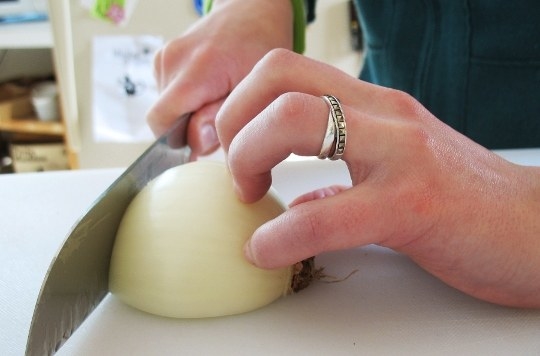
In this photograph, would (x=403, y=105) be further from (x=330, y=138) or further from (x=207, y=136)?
(x=207, y=136)

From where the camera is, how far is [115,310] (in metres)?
0.52

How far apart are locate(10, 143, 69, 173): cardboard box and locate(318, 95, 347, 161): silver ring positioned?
2021 millimetres

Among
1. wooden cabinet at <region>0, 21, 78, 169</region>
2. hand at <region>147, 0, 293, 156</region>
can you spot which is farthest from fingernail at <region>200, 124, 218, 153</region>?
wooden cabinet at <region>0, 21, 78, 169</region>

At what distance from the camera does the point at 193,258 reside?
1.62 ft

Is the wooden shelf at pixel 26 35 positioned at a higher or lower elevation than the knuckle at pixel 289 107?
lower

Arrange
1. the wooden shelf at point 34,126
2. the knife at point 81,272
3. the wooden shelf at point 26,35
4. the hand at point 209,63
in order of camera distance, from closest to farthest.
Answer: the knife at point 81,272
the hand at point 209,63
the wooden shelf at point 26,35
the wooden shelf at point 34,126

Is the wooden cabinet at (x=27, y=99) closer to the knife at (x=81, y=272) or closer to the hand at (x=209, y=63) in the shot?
the hand at (x=209, y=63)

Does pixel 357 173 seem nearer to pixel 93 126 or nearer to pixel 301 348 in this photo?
pixel 301 348

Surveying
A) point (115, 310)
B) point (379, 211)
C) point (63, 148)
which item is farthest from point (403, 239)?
point (63, 148)

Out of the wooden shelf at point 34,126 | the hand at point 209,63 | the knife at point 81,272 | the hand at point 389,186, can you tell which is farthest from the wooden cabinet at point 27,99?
the hand at point 389,186

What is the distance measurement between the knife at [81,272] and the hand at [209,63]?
16cm

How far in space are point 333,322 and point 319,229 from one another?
0.12 metres

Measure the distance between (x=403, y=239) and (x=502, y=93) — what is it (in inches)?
21.1

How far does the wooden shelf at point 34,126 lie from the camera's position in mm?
2184
